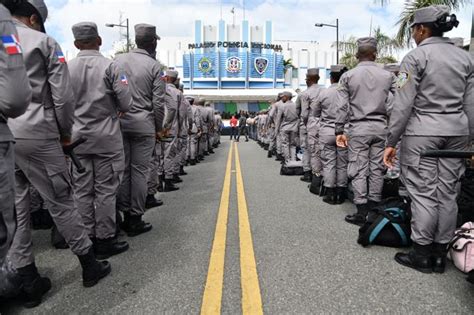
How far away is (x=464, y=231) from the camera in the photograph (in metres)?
3.17

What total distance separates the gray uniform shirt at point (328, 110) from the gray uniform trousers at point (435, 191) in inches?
116

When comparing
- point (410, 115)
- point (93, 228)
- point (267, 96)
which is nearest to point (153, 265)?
point (93, 228)

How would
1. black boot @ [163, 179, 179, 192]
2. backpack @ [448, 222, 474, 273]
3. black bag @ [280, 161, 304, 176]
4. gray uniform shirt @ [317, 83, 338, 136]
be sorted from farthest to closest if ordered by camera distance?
black bag @ [280, 161, 304, 176]
black boot @ [163, 179, 179, 192]
gray uniform shirt @ [317, 83, 338, 136]
backpack @ [448, 222, 474, 273]

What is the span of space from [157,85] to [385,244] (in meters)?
3.17

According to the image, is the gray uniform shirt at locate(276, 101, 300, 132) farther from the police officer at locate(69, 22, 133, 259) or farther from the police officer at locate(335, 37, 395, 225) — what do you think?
the police officer at locate(69, 22, 133, 259)

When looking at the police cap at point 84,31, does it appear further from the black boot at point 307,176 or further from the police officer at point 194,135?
the police officer at point 194,135

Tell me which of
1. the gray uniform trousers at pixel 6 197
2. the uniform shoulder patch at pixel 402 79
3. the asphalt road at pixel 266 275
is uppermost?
the uniform shoulder patch at pixel 402 79

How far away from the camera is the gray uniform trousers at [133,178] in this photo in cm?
438

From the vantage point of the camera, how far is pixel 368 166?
4.68 m

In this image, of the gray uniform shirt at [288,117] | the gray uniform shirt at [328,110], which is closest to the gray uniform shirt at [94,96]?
the gray uniform shirt at [328,110]

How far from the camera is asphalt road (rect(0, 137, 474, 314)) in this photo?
8.57 feet

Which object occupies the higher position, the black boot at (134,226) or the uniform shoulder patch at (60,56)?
the uniform shoulder patch at (60,56)

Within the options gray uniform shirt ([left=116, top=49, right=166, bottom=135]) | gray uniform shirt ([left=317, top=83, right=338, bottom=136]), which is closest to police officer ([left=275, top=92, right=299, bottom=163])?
gray uniform shirt ([left=317, top=83, right=338, bottom=136])

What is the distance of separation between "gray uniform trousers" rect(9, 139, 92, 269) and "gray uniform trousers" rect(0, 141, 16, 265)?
0.84 m
